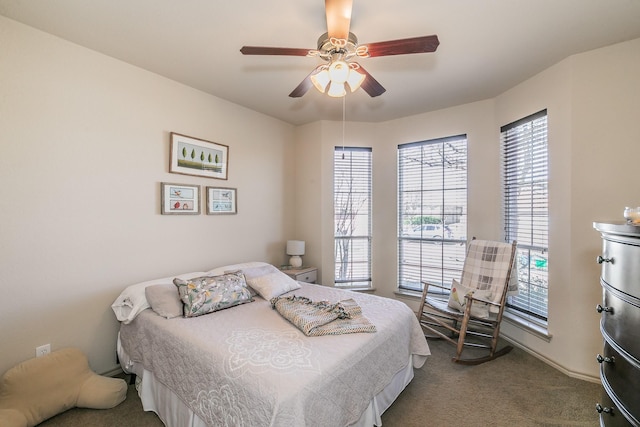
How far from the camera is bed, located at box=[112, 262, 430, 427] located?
1.28 m

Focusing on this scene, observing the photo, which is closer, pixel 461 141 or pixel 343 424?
pixel 343 424

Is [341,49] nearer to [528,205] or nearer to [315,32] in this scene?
[315,32]

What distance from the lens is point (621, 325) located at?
1.32 m

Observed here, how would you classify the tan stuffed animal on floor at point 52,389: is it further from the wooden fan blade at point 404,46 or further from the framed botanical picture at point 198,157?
the wooden fan blade at point 404,46

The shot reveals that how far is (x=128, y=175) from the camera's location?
244 centimetres

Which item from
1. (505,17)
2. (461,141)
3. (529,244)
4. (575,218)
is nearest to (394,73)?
(505,17)

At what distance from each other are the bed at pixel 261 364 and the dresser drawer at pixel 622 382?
1.04 metres

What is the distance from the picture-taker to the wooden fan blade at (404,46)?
1.46 meters

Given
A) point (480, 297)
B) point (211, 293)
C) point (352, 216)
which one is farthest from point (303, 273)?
point (480, 297)

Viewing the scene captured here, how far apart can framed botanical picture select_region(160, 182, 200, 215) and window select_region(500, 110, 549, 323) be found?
134 inches

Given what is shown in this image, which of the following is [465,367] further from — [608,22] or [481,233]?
[608,22]

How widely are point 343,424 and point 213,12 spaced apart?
2572mm

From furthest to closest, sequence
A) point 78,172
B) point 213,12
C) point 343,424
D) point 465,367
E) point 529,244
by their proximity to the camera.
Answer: point 529,244
point 465,367
point 78,172
point 213,12
point 343,424

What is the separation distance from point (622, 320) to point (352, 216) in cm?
287
